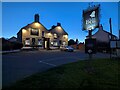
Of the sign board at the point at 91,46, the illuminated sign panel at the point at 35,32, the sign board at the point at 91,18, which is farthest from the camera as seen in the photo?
the illuminated sign panel at the point at 35,32

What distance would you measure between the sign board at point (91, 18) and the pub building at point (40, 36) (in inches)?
1362

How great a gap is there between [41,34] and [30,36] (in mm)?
3644

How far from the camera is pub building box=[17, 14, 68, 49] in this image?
46.3m

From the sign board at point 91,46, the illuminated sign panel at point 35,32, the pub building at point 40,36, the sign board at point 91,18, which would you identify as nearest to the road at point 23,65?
the sign board at point 91,46

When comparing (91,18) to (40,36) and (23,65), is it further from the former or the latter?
(40,36)

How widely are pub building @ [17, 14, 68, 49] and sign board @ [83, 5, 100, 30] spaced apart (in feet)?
113

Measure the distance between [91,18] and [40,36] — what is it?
37910mm

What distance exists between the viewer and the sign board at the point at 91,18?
11488 millimetres

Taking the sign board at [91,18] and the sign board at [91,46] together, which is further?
the sign board at [91,18]

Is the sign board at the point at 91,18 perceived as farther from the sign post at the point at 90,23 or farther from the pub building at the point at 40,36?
the pub building at the point at 40,36

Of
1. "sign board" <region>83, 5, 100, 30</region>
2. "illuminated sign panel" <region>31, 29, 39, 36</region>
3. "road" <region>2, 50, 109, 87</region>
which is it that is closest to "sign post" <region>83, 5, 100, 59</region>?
"sign board" <region>83, 5, 100, 30</region>

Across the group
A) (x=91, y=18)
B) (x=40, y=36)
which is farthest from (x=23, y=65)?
(x=40, y=36)

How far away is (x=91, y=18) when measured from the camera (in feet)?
39.0

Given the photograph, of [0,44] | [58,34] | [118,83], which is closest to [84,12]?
[118,83]
